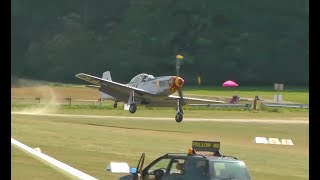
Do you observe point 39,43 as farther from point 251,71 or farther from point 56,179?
point 56,179

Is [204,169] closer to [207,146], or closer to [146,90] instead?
[207,146]

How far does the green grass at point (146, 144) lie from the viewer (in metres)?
28.9

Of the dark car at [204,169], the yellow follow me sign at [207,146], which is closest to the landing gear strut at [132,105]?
the yellow follow me sign at [207,146]

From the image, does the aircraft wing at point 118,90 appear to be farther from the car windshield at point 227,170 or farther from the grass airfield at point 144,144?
the car windshield at point 227,170

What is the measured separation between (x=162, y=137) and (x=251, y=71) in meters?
105

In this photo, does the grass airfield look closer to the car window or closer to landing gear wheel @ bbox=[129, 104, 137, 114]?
landing gear wheel @ bbox=[129, 104, 137, 114]

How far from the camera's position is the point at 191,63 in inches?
5851

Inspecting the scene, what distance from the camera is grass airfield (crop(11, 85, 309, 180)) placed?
28500 millimetres

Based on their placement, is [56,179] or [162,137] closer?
[56,179]

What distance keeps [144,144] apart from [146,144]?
200 mm

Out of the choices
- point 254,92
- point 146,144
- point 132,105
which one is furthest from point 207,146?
point 254,92

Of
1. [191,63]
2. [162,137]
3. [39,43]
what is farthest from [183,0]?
[162,137]

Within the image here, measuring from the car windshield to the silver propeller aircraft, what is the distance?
36354mm

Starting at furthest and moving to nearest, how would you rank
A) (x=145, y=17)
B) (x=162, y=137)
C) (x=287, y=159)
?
(x=145, y=17)
(x=162, y=137)
(x=287, y=159)
